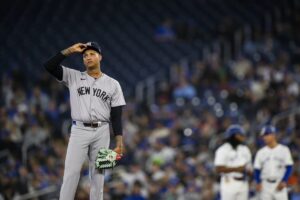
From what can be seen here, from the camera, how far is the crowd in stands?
613 inches

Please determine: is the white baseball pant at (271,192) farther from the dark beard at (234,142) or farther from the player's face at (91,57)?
the player's face at (91,57)

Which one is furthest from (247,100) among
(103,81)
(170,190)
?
(103,81)

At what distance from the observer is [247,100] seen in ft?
61.5

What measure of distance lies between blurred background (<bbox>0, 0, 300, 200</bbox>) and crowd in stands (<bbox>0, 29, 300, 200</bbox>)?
3 cm

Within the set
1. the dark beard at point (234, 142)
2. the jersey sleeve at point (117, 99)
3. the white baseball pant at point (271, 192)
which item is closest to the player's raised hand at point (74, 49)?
the jersey sleeve at point (117, 99)

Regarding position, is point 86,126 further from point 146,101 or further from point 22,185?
point 146,101

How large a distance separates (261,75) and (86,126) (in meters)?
11.7

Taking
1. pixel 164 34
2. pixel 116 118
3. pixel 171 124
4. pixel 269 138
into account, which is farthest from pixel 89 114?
pixel 164 34

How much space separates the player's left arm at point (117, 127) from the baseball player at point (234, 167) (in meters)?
3.29

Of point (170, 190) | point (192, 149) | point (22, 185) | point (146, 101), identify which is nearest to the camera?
point (22, 185)

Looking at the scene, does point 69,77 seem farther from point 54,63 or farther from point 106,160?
point 106,160

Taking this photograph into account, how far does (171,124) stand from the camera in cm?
1845

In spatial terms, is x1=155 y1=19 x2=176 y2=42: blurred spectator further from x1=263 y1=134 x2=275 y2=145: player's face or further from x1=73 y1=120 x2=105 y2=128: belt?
x1=73 y1=120 x2=105 y2=128: belt

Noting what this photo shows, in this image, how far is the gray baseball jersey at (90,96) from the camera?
870 centimetres
